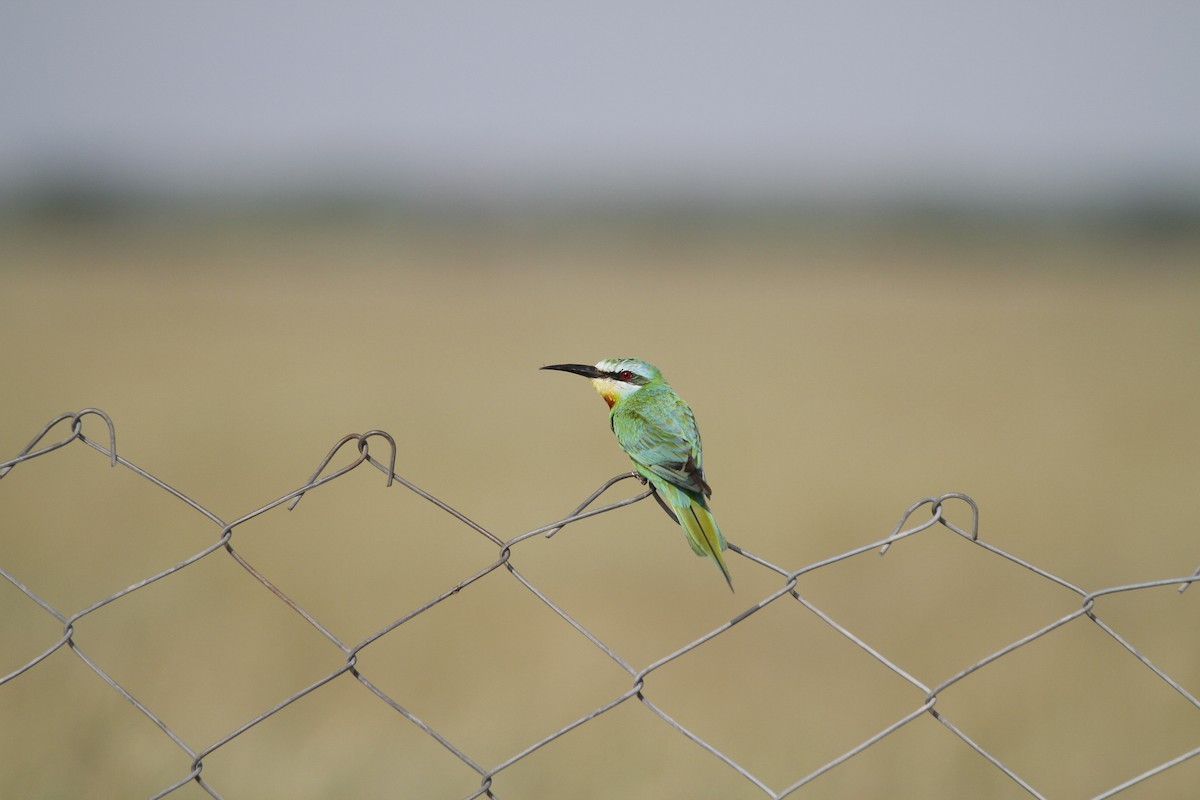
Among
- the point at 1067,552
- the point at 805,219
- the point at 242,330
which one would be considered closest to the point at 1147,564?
the point at 1067,552

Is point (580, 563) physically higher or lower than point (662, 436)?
lower

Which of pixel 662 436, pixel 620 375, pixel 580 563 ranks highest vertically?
pixel 662 436

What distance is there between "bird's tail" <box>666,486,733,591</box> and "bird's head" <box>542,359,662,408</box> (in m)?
1.34

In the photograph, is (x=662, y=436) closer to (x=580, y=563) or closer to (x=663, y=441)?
(x=663, y=441)

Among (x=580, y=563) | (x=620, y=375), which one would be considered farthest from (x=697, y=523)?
(x=580, y=563)

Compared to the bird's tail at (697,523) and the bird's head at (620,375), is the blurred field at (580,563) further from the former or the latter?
the bird's tail at (697,523)

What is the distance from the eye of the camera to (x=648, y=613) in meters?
7.40

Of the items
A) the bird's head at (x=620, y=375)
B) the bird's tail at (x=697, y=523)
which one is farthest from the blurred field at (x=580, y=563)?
the bird's tail at (x=697, y=523)

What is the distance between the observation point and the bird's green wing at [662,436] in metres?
2.61

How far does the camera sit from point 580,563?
8.78m

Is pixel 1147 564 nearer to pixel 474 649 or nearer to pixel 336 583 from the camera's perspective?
pixel 474 649

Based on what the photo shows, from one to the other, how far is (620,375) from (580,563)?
5.09 meters

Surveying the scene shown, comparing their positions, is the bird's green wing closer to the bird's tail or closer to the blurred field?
the bird's tail

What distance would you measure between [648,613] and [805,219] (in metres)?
67.4
